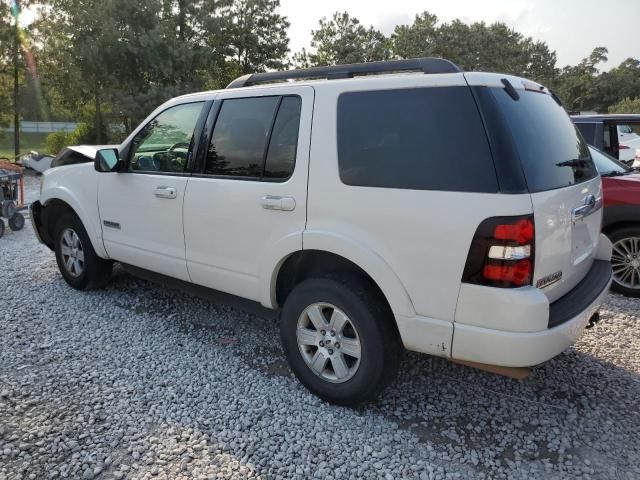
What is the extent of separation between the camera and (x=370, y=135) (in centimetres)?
272

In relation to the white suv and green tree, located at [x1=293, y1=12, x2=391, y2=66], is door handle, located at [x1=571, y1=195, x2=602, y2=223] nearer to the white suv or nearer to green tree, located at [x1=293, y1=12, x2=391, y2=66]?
the white suv

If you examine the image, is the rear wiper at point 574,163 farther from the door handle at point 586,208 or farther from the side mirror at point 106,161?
the side mirror at point 106,161

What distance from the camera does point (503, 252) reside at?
227 centimetres

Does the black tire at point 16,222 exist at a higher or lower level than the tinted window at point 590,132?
lower

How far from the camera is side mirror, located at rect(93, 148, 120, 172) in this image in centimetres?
407

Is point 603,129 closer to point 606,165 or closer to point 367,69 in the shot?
point 606,165

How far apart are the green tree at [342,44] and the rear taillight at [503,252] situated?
28.6 meters

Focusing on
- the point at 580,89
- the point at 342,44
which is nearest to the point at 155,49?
the point at 342,44

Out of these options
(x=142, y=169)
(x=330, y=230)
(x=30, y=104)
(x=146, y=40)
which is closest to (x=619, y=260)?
(x=330, y=230)

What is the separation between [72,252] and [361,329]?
3.53 metres

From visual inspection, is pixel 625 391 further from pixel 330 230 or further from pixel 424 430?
pixel 330 230

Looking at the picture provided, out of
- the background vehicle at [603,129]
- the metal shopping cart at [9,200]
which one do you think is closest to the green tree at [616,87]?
the background vehicle at [603,129]

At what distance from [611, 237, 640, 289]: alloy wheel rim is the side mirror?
483cm

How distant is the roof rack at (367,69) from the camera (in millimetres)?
2699
